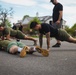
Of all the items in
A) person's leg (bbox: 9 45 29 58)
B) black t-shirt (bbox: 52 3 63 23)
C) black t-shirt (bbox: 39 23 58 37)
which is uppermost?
black t-shirt (bbox: 52 3 63 23)

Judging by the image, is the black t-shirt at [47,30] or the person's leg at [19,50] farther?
the black t-shirt at [47,30]

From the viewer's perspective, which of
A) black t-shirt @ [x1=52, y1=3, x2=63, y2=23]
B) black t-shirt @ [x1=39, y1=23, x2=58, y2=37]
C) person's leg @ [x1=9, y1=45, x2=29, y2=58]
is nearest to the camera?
person's leg @ [x1=9, y1=45, x2=29, y2=58]

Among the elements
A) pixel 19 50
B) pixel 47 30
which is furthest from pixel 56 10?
pixel 19 50

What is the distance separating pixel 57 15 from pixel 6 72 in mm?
6418

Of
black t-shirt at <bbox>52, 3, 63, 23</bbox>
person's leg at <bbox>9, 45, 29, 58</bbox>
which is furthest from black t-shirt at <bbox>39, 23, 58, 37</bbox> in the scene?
black t-shirt at <bbox>52, 3, 63, 23</bbox>

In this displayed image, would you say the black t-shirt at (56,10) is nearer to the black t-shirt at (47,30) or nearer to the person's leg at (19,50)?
the black t-shirt at (47,30)

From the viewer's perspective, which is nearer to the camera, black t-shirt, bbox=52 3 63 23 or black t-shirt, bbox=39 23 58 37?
black t-shirt, bbox=39 23 58 37

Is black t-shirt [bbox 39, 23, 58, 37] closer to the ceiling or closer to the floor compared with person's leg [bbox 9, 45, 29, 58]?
closer to the ceiling

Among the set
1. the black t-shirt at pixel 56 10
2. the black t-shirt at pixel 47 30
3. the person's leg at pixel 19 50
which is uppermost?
the black t-shirt at pixel 56 10

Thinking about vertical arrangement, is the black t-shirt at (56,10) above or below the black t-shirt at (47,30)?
above

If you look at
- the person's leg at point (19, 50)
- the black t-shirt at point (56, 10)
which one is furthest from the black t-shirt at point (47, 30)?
the black t-shirt at point (56, 10)

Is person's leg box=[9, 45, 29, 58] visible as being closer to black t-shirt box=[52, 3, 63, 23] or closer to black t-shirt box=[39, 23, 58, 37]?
black t-shirt box=[39, 23, 58, 37]

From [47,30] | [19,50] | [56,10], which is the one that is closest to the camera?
[19,50]

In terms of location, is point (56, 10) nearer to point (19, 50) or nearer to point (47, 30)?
point (47, 30)
